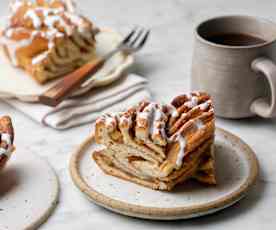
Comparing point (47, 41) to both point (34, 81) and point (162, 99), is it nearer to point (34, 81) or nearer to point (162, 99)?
point (34, 81)

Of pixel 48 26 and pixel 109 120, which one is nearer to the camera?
pixel 109 120

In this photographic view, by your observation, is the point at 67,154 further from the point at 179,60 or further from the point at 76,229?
the point at 179,60

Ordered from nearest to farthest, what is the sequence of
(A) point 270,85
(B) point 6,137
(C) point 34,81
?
(B) point 6,137 < (A) point 270,85 < (C) point 34,81

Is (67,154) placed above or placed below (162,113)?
below

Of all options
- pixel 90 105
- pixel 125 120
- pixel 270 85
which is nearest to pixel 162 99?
pixel 90 105

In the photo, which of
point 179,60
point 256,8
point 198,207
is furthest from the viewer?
point 256,8

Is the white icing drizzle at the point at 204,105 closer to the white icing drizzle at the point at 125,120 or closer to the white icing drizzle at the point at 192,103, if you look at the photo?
the white icing drizzle at the point at 192,103

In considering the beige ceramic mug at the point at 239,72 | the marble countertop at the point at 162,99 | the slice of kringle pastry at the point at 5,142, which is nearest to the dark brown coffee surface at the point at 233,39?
the beige ceramic mug at the point at 239,72

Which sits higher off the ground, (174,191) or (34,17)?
(34,17)

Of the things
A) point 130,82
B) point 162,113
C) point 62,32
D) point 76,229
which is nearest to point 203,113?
point 162,113
